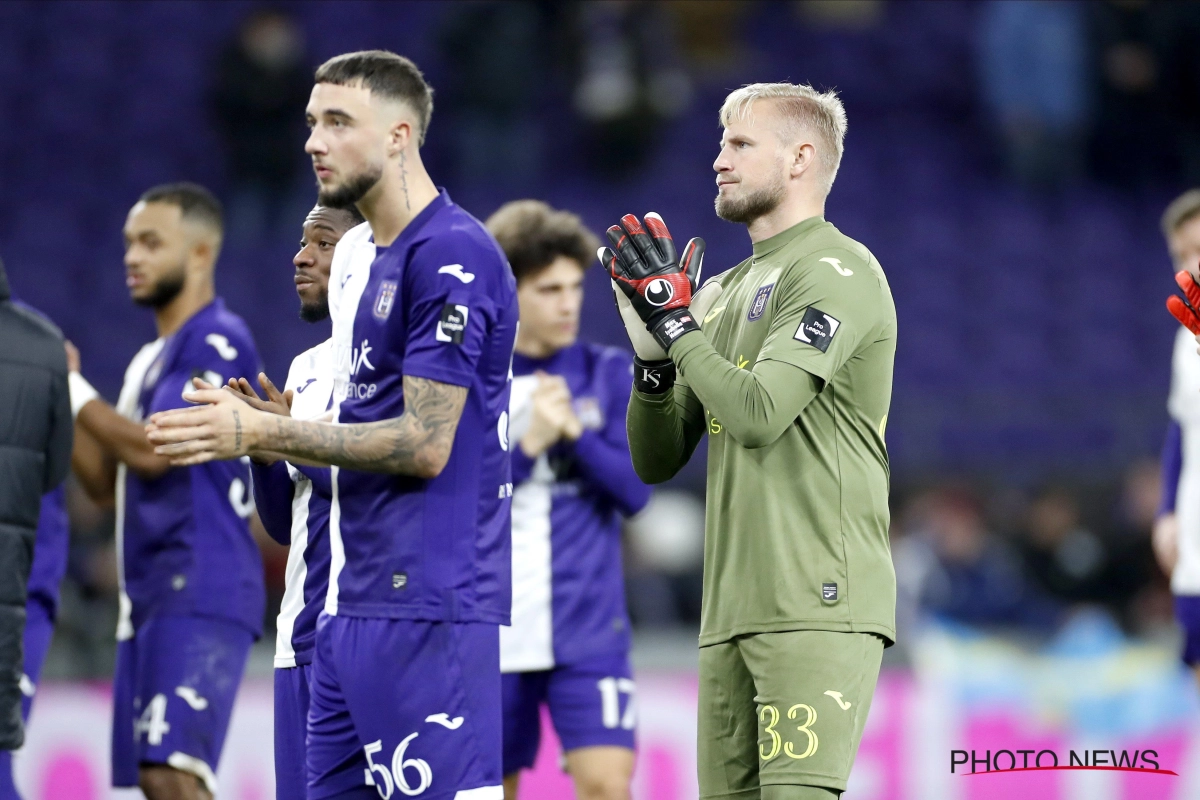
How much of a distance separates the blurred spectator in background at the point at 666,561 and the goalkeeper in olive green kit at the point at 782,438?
5.63 meters

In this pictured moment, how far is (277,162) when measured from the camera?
13.6 metres

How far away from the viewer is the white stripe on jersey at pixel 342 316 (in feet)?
13.5

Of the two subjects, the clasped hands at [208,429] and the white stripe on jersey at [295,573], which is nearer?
the clasped hands at [208,429]

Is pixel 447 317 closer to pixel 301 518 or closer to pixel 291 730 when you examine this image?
pixel 301 518

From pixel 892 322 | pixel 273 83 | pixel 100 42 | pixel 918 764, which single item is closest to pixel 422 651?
pixel 892 322

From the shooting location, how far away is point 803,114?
14.7ft

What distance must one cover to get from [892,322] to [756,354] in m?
0.40

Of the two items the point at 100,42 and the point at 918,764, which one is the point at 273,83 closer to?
the point at 100,42

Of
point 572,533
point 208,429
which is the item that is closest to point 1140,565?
point 572,533

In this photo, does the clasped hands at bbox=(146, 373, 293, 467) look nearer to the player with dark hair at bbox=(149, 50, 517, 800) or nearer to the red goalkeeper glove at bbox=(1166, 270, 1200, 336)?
the player with dark hair at bbox=(149, 50, 517, 800)

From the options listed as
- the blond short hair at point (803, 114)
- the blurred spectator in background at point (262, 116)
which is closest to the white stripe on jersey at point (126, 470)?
the blond short hair at point (803, 114)

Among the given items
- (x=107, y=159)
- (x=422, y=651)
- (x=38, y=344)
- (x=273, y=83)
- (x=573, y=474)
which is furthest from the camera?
(x=107, y=159)

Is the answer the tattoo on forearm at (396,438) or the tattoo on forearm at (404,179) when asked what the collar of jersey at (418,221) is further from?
the tattoo on forearm at (396,438)

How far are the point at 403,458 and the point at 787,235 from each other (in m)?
1.37
